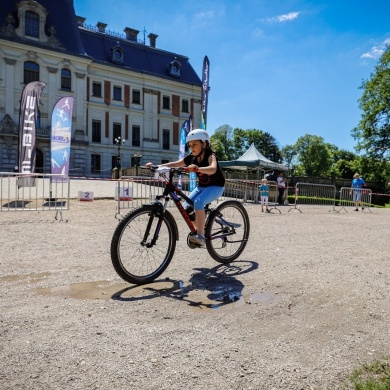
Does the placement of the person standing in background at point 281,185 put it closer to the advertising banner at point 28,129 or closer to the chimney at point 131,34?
the advertising banner at point 28,129

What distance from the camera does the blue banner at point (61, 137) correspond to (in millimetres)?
12555

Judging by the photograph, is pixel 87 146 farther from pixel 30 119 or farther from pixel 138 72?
pixel 30 119

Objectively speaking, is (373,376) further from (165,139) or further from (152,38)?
(152,38)

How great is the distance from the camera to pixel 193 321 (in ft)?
9.89

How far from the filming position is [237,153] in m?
89.9

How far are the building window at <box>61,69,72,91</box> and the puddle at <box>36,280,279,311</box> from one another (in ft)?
141

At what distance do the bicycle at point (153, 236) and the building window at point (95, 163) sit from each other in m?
41.6

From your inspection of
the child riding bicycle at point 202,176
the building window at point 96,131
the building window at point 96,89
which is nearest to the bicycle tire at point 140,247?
the child riding bicycle at point 202,176

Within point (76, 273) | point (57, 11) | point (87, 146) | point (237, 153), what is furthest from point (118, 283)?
point (237, 153)

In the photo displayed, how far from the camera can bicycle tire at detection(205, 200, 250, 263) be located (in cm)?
493

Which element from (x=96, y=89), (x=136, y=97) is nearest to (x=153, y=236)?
(x=96, y=89)

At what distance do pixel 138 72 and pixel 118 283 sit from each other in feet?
157

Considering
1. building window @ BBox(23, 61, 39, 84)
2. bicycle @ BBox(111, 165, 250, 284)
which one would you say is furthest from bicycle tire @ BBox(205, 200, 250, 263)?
building window @ BBox(23, 61, 39, 84)

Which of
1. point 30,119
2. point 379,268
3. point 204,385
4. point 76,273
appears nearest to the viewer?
point 204,385
